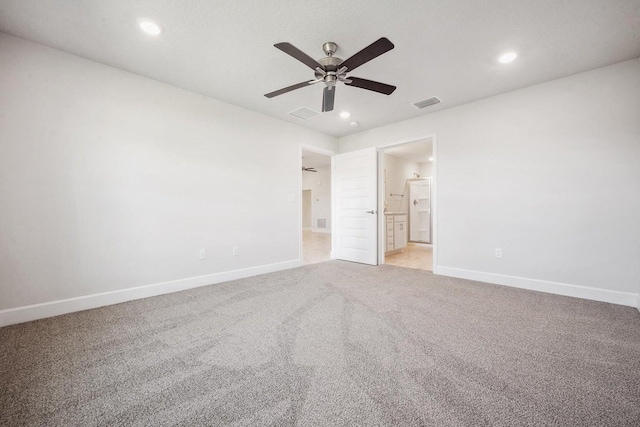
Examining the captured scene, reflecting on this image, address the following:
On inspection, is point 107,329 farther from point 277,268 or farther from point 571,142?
point 571,142

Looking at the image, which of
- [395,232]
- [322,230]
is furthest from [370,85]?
[322,230]

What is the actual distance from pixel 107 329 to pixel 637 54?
222 inches

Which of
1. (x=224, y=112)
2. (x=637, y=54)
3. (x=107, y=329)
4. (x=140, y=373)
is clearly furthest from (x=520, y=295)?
(x=224, y=112)

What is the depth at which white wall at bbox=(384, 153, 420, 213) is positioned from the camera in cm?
674

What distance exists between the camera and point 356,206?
4.78 meters

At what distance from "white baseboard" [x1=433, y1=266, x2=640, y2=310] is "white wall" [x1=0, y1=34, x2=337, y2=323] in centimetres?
310

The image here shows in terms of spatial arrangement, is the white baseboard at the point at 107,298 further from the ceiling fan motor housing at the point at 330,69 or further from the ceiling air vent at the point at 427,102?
the ceiling air vent at the point at 427,102

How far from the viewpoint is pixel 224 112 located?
3.54 m

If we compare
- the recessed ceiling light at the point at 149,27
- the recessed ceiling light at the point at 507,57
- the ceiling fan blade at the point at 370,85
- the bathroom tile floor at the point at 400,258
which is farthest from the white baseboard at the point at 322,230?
the recessed ceiling light at the point at 149,27

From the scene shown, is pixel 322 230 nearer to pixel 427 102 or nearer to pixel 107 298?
pixel 427 102

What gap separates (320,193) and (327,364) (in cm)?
878

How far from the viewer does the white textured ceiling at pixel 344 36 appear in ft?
6.20

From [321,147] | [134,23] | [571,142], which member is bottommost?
[571,142]

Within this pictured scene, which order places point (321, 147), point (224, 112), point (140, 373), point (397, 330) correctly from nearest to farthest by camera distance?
point (140, 373), point (397, 330), point (224, 112), point (321, 147)
